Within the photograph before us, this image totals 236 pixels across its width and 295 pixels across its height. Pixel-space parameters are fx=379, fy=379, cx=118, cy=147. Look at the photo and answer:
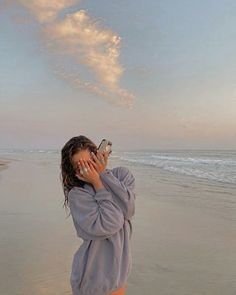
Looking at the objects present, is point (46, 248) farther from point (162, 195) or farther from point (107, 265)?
point (162, 195)

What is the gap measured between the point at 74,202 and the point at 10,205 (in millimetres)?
7022

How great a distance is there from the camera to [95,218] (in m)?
1.83

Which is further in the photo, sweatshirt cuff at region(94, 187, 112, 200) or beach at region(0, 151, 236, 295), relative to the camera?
beach at region(0, 151, 236, 295)

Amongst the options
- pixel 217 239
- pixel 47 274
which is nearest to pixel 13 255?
pixel 47 274

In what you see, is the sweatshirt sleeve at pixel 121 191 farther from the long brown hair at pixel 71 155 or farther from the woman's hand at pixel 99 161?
the long brown hair at pixel 71 155

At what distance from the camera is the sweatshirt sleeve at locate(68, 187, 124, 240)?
5.98 feet

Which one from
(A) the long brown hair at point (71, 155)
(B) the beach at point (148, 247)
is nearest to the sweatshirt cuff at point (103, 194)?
(A) the long brown hair at point (71, 155)

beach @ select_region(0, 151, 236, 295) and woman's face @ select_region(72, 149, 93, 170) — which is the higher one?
woman's face @ select_region(72, 149, 93, 170)

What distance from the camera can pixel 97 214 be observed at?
6.00 ft

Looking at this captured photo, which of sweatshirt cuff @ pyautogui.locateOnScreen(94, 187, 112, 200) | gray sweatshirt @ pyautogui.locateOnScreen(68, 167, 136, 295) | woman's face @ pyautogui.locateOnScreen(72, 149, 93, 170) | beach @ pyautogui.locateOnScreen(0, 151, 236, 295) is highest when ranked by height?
woman's face @ pyautogui.locateOnScreen(72, 149, 93, 170)

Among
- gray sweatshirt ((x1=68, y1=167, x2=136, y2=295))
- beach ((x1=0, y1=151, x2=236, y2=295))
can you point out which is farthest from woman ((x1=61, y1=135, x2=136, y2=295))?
beach ((x1=0, y1=151, x2=236, y2=295))

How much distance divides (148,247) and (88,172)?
3.83 m

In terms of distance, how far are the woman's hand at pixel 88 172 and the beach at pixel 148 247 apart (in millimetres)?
2379

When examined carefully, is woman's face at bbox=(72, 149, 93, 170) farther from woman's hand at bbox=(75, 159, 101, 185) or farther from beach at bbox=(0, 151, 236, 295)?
beach at bbox=(0, 151, 236, 295)
